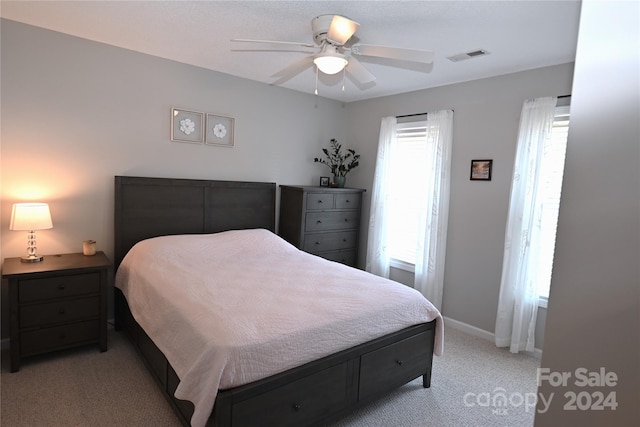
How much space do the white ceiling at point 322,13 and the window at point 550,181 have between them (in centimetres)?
52

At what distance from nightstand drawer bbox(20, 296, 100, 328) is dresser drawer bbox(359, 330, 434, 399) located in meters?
2.15

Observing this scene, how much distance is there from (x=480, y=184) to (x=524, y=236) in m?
0.66

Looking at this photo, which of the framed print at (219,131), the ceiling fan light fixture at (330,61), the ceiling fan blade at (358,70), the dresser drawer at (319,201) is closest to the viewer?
the ceiling fan light fixture at (330,61)

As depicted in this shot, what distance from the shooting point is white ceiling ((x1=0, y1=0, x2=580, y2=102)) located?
2.23 m

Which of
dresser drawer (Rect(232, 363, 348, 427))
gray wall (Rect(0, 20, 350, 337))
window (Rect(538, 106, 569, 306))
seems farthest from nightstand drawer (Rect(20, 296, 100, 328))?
window (Rect(538, 106, 569, 306))

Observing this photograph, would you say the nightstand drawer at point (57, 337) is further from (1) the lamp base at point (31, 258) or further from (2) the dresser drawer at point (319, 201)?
(2) the dresser drawer at point (319, 201)

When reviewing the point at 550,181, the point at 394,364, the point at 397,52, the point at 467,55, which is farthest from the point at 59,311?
the point at 550,181

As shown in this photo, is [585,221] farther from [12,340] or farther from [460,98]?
[460,98]

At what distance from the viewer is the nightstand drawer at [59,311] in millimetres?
2631

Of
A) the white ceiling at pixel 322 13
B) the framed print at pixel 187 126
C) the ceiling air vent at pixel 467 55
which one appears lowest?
Result: the framed print at pixel 187 126

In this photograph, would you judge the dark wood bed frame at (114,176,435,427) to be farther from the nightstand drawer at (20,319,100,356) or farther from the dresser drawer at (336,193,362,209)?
the dresser drawer at (336,193,362,209)

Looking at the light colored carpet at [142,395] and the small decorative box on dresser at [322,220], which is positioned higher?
the small decorative box on dresser at [322,220]

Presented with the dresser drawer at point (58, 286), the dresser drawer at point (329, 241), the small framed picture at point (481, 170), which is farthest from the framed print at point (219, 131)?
the small framed picture at point (481, 170)

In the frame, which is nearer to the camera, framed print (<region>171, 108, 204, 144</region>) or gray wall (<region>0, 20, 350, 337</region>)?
gray wall (<region>0, 20, 350, 337</region>)
